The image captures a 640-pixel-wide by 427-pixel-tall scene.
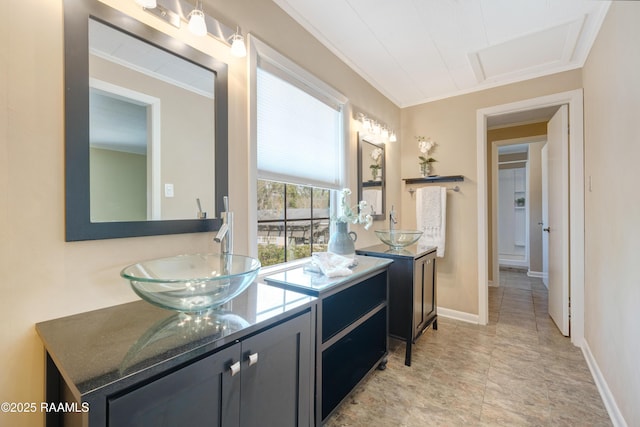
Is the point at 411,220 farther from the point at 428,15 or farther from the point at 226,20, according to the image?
the point at 226,20

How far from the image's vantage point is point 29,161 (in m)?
0.88

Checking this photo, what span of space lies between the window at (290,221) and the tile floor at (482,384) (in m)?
1.00

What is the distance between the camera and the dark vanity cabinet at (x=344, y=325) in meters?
1.39

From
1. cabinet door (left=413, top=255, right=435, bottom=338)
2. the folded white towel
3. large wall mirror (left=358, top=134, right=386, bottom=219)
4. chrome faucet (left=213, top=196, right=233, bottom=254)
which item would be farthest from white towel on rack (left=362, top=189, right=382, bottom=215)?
chrome faucet (left=213, top=196, right=233, bottom=254)

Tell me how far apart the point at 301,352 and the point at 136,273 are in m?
0.70

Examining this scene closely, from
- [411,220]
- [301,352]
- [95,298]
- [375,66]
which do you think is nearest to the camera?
[95,298]

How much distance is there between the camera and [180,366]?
0.75 metres

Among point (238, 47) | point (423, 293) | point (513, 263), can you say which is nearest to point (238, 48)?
point (238, 47)

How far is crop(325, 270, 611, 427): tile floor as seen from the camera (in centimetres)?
159

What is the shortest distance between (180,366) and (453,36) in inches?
101

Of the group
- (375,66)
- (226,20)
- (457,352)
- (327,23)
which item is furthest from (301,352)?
(375,66)

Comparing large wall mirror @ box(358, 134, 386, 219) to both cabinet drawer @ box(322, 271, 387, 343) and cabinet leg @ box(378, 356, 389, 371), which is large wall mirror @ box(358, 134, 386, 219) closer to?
cabinet drawer @ box(322, 271, 387, 343)

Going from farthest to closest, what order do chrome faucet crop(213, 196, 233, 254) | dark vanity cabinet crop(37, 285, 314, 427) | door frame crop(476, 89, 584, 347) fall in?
door frame crop(476, 89, 584, 347)
chrome faucet crop(213, 196, 233, 254)
dark vanity cabinet crop(37, 285, 314, 427)

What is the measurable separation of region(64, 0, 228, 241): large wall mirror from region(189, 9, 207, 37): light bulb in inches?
4.5
